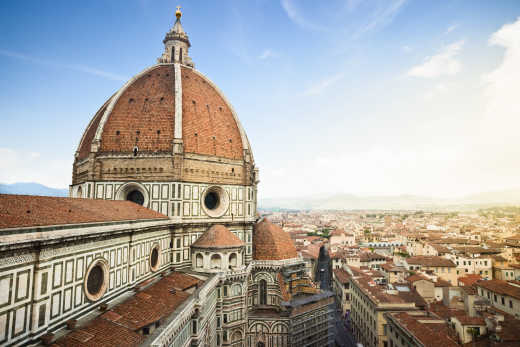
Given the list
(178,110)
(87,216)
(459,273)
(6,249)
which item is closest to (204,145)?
(178,110)

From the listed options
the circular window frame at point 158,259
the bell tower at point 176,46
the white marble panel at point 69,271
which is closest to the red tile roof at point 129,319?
the circular window frame at point 158,259

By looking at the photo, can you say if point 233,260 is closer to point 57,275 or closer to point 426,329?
point 57,275

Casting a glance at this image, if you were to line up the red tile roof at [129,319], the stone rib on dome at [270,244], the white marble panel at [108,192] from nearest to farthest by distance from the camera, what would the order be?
the red tile roof at [129,319] → the white marble panel at [108,192] → the stone rib on dome at [270,244]

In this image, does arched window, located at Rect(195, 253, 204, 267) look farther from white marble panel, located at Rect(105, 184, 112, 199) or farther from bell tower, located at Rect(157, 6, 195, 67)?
bell tower, located at Rect(157, 6, 195, 67)

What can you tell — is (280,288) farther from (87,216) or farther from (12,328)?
(12,328)

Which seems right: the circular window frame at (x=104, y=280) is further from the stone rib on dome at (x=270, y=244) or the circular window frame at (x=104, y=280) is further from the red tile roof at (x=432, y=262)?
the red tile roof at (x=432, y=262)
